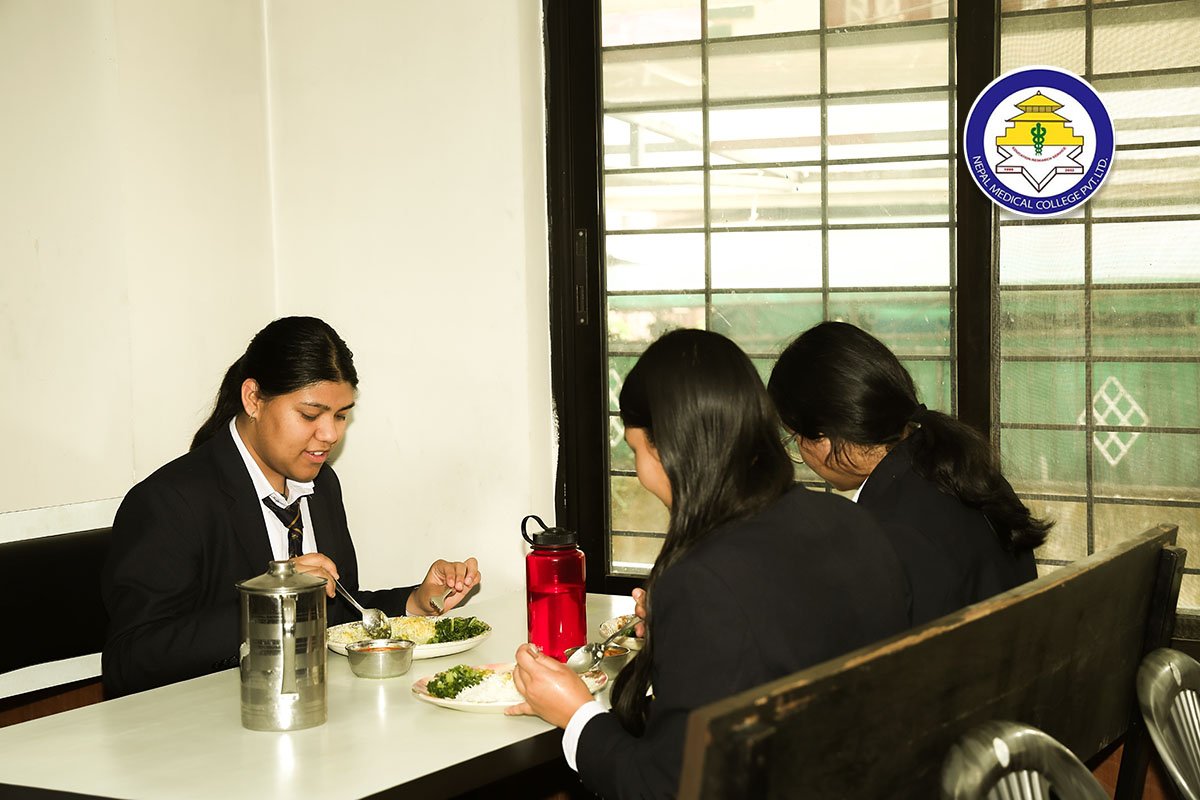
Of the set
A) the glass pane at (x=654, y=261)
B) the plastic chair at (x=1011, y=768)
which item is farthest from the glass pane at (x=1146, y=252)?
the plastic chair at (x=1011, y=768)

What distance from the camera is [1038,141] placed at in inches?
125

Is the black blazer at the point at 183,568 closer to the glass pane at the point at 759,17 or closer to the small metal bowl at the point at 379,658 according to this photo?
the small metal bowl at the point at 379,658

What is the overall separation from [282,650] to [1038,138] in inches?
91.2

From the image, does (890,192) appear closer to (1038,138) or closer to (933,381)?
(1038,138)

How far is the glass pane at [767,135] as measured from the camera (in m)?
3.39

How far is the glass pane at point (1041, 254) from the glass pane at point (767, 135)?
0.54 metres

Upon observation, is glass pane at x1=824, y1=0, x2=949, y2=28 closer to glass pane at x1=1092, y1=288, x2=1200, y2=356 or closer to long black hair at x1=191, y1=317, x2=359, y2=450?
glass pane at x1=1092, y1=288, x2=1200, y2=356

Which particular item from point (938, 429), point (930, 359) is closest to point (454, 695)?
point (938, 429)

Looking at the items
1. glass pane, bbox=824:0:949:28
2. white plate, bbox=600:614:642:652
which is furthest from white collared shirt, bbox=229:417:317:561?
glass pane, bbox=824:0:949:28

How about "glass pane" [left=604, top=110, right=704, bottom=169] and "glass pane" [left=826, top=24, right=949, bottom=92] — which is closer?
"glass pane" [left=826, top=24, right=949, bottom=92]

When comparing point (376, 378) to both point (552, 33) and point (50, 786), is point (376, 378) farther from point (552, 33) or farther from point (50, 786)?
point (50, 786)

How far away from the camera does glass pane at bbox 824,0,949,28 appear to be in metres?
3.25

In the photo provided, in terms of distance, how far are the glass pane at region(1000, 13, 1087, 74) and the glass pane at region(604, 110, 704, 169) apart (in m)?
0.83

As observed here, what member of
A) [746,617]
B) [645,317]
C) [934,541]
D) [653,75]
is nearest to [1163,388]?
[934,541]
